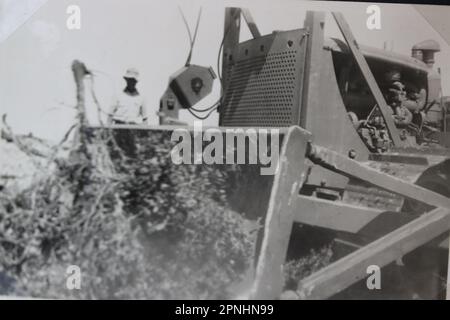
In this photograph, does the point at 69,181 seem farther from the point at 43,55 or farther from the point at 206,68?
the point at 206,68

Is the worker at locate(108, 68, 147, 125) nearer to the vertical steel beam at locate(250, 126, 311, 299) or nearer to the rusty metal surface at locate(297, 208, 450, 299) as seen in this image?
the vertical steel beam at locate(250, 126, 311, 299)

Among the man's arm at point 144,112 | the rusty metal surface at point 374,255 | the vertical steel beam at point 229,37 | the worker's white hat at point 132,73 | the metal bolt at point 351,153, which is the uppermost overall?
the vertical steel beam at point 229,37

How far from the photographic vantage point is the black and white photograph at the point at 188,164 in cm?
265

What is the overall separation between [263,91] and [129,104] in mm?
796

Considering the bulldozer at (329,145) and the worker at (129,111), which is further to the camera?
the worker at (129,111)

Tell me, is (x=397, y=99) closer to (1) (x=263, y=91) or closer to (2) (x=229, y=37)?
(1) (x=263, y=91)

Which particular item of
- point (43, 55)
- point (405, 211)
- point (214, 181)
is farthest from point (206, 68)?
point (405, 211)

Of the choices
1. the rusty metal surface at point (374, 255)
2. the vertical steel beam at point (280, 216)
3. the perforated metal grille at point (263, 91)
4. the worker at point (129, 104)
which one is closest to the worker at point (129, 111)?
the worker at point (129, 104)

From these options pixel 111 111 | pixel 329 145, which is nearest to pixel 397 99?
pixel 329 145

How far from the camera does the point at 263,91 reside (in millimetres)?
2895

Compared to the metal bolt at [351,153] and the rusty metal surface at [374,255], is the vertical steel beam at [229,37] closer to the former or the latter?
the metal bolt at [351,153]

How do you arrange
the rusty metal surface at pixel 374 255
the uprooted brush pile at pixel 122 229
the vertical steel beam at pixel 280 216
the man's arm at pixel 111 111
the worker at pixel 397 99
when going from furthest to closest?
the worker at pixel 397 99 → the man's arm at pixel 111 111 → the uprooted brush pile at pixel 122 229 → the rusty metal surface at pixel 374 255 → the vertical steel beam at pixel 280 216

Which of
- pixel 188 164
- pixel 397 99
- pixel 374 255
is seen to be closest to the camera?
pixel 374 255

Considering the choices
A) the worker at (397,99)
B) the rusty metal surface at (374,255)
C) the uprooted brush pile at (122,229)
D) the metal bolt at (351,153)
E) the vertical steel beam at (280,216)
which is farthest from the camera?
the worker at (397,99)
